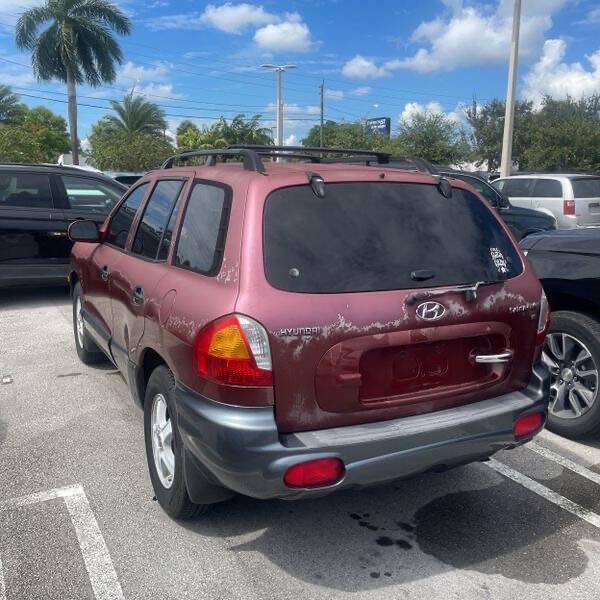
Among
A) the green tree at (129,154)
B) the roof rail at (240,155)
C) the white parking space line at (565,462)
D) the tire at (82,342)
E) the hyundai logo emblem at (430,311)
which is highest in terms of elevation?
the green tree at (129,154)

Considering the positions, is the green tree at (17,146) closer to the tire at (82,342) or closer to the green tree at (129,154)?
the green tree at (129,154)

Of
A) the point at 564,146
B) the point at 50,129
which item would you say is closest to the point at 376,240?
the point at 564,146

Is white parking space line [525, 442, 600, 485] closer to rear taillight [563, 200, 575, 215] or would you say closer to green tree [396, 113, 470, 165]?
rear taillight [563, 200, 575, 215]

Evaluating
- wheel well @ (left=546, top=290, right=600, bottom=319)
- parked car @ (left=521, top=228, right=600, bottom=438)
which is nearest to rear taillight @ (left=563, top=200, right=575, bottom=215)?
parked car @ (left=521, top=228, right=600, bottom=438)

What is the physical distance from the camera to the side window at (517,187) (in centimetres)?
1499

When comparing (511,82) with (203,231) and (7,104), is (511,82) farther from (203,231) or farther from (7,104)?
(7,104)

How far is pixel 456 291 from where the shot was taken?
2.84m

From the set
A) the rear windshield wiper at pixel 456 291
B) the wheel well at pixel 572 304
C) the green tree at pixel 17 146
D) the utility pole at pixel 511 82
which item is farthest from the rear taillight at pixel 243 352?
the green tree at pixel 17 146

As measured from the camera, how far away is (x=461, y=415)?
2.83m

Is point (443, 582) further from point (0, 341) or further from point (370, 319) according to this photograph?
point (0, 341)

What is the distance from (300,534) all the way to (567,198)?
12.6 m

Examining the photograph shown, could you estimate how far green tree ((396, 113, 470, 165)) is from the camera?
36.2 meters

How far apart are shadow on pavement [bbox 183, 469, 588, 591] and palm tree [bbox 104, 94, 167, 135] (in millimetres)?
45282

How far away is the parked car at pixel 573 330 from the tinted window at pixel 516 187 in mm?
11278
